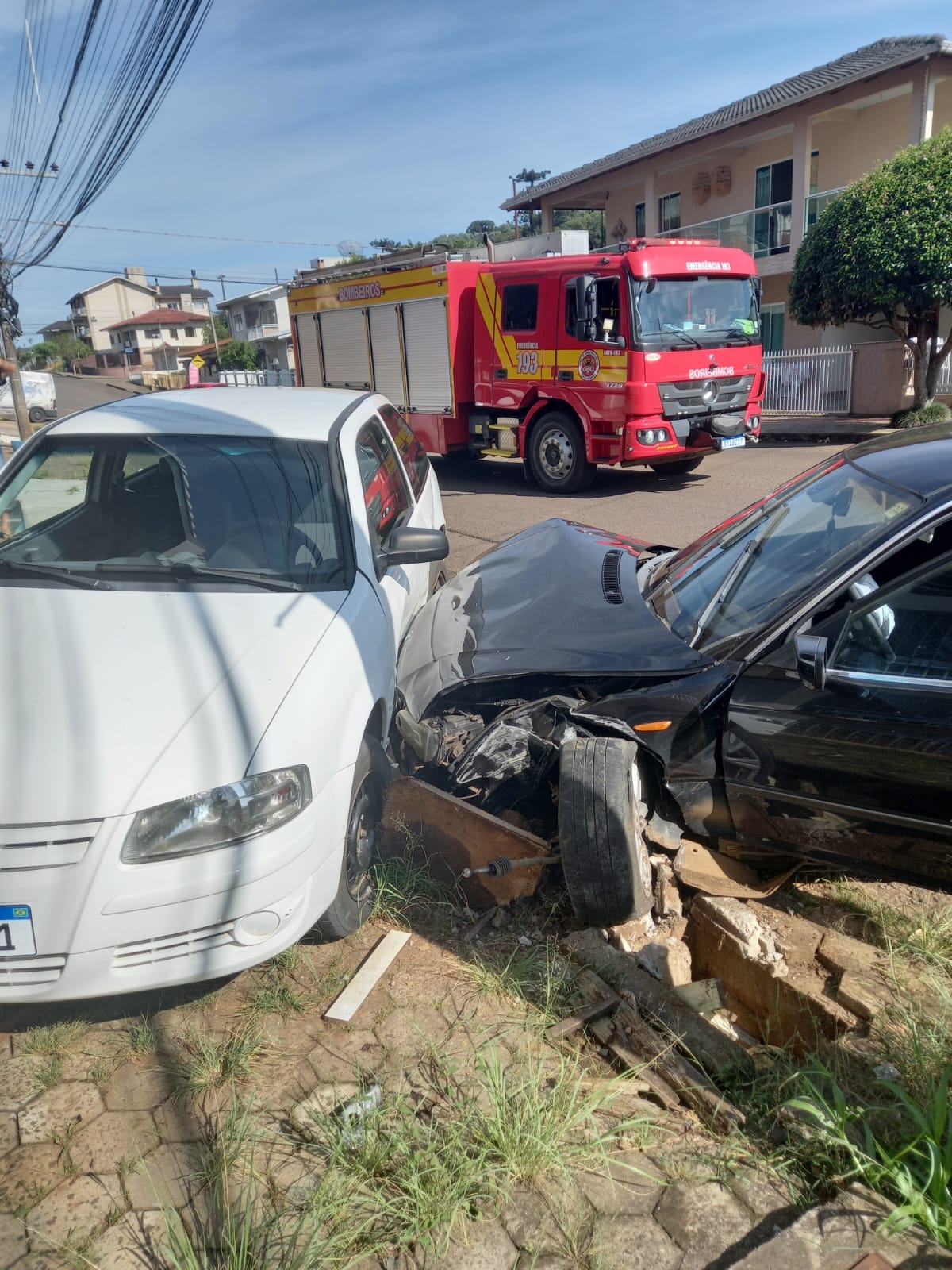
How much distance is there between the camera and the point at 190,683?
8.80 feet

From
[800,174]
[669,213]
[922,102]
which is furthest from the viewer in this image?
[669,213]

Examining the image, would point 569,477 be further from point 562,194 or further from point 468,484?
point 562,194

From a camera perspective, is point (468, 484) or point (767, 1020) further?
point (468, 484)

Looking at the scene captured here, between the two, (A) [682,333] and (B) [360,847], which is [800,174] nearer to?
(A) [682,333]

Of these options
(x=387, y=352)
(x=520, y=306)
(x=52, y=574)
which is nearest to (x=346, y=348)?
(x=387, y=352)

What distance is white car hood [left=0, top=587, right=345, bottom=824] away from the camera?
238 centimetres

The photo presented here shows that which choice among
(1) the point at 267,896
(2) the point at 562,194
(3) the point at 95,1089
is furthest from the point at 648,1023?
(2) the point at 562,194

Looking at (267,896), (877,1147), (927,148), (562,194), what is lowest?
(877,1147)

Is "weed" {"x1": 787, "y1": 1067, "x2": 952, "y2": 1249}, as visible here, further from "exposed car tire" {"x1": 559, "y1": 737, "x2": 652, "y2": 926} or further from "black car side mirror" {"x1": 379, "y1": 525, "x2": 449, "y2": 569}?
"black car side mirror" {"x1": 379, "y1": 525, "x2": 449, "y2": 569}

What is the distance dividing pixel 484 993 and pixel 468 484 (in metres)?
10.6

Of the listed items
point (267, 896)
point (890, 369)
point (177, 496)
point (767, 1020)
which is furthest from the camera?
point (890, 369)

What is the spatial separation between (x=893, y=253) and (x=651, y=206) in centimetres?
1289

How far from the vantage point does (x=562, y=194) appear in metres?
26.4

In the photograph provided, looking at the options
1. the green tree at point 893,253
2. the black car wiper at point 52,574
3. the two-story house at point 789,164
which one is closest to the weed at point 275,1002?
the black car wiper at point 52,574
